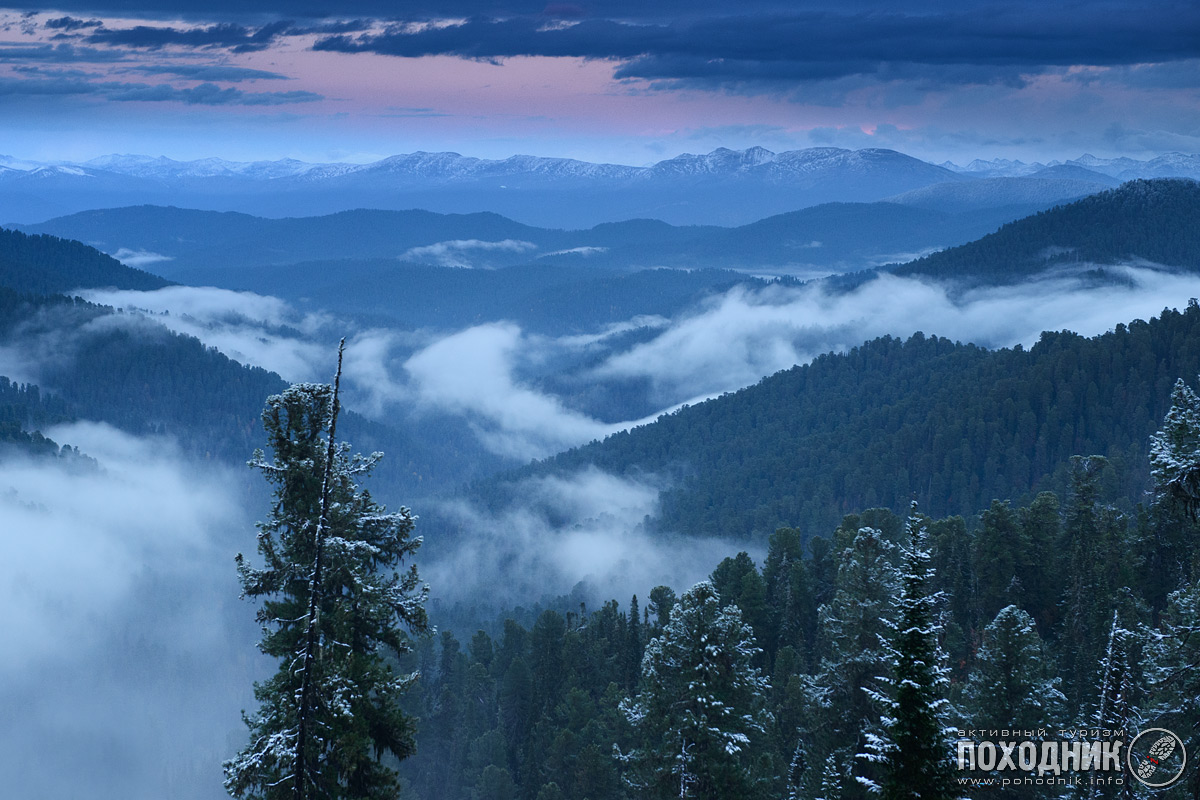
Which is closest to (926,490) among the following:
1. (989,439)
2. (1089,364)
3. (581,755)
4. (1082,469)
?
(989,439)

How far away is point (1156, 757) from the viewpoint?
21.1 meters

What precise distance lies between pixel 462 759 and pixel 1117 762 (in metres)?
59.5

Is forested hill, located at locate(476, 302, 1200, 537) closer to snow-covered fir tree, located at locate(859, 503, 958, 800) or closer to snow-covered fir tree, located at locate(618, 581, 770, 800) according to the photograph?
snow-covered fir tree, located at locate(618, 581, 770, 800)

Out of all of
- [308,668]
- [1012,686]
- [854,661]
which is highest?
[854,661]

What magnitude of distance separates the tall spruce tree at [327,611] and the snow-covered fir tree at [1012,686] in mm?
19590

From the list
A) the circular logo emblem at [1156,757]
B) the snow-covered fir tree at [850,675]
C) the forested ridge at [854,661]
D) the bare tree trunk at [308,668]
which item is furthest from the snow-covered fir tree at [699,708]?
the bare tree trunk at [308,668]

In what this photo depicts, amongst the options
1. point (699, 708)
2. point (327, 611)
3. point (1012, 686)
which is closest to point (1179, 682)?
point (699, 708)

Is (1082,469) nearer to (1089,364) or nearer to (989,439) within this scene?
(989,439)

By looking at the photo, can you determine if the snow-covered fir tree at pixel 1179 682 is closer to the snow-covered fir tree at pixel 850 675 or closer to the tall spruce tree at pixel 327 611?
the snow-covered fir tree at pixel 850 675

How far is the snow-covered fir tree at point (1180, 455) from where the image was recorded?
1512 cm

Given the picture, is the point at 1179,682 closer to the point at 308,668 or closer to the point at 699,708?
the point at 699,708

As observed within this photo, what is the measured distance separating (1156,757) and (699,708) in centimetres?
1077

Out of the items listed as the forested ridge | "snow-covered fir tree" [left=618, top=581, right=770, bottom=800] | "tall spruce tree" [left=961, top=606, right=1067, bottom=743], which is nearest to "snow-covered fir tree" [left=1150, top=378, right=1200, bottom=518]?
the forested ridge

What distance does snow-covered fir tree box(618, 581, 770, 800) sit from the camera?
80.2ft
